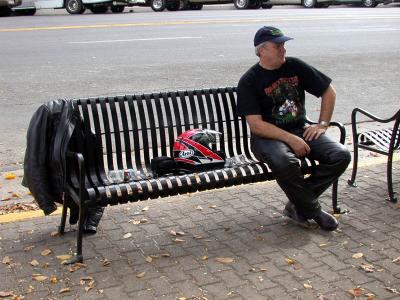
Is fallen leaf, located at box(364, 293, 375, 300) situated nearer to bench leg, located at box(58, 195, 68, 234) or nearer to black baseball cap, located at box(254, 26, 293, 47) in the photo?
black baseball cap, located at box(254, 26, 293, 47)

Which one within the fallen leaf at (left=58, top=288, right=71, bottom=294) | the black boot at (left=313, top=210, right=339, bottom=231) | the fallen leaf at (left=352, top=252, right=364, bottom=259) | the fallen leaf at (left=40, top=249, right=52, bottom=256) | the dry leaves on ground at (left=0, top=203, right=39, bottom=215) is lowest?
the dry leaves on ground at (left=0, top=203, right=39, bottom=215)

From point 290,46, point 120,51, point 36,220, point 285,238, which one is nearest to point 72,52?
point 120,51

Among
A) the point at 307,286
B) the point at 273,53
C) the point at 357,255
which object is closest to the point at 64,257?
the point at 307,286

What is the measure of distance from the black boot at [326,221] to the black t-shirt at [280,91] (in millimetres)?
744

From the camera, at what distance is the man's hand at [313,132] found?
4.83 meters

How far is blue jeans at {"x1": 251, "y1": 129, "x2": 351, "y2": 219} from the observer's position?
4.53 meters

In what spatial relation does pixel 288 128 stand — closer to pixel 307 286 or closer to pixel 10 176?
pixel 307 286

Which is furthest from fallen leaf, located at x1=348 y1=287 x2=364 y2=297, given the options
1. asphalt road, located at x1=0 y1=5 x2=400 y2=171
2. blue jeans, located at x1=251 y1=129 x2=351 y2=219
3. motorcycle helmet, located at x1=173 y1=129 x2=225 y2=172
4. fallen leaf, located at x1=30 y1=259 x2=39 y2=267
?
asphalt road, located at x1=0 y1=5 x2=400 y2=171

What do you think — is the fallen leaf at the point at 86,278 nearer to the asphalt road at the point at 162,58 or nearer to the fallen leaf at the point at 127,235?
the fallen leaf at the point at 127,235

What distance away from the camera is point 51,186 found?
4.43m

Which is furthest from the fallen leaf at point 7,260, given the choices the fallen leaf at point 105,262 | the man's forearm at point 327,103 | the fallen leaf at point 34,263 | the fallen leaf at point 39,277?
the man's forearm at point 327,103

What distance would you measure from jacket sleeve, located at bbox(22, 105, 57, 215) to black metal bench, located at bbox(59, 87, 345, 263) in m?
0.18

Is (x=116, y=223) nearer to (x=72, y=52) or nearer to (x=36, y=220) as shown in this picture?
(x=36, y=220)

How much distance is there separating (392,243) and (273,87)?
145cm
